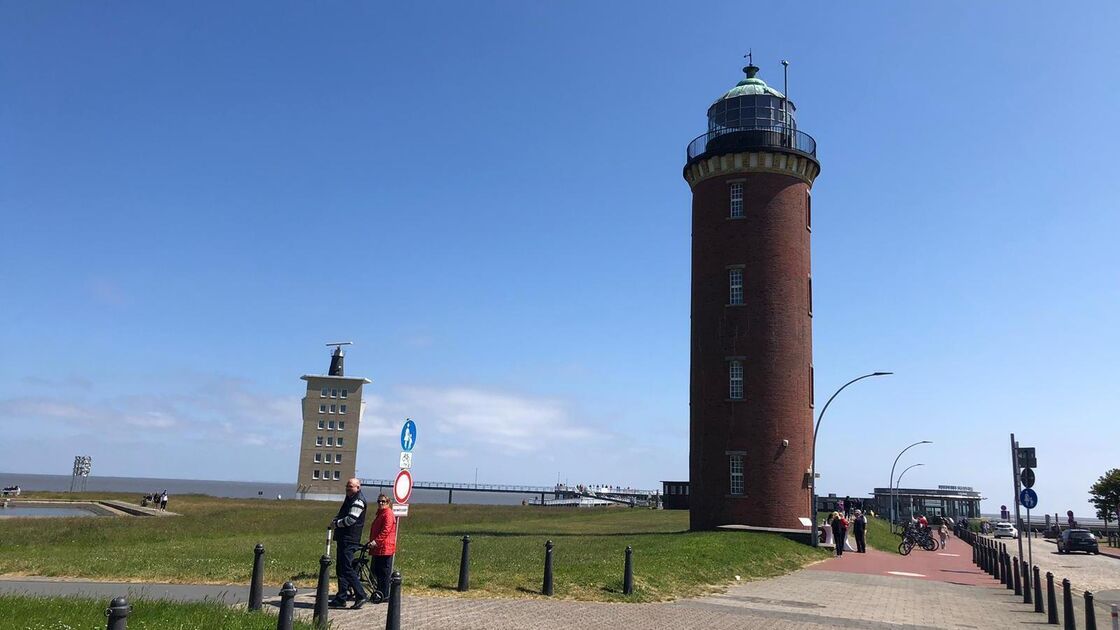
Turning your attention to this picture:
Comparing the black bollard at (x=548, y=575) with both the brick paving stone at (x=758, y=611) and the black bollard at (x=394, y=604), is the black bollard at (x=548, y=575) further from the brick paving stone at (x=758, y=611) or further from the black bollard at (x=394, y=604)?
the black bollard at (x=394, y=604)

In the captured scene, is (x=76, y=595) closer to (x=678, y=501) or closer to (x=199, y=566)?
(x=199, y=566)

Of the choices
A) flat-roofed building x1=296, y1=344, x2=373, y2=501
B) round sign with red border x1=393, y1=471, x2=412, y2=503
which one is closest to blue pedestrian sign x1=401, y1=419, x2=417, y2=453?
round sign with red border x1=393, y1=471, x2=412, y2=503

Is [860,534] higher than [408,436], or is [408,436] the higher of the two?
[408,436]

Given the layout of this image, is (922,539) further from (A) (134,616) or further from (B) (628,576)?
(A) (134,616)

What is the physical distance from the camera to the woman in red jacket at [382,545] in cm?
1268

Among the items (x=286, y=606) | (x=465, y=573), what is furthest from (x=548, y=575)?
(x=286, y=606)

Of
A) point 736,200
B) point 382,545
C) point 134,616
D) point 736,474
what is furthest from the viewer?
point 736,200

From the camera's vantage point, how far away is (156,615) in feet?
31.8

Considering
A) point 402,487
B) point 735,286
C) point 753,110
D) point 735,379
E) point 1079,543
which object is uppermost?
point 753,110

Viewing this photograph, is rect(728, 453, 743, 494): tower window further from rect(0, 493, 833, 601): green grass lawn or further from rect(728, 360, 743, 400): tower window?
rect(0, 493, 833, 601): green grass lawn

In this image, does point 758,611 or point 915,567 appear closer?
point 758,611

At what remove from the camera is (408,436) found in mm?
13656

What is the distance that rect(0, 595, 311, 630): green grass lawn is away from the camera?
900 cm

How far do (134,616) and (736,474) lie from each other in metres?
28.4
